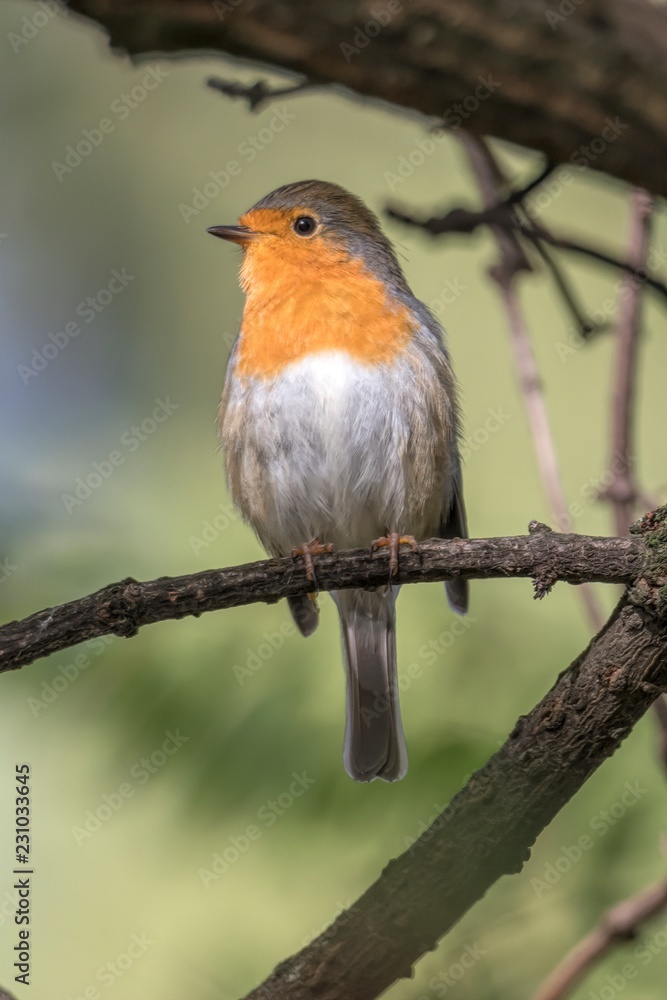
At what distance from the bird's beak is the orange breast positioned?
0.04 m

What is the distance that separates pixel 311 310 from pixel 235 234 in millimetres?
505

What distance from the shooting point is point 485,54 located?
58.2 inches

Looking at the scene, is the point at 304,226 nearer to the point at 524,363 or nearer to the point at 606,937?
the point at 524,363

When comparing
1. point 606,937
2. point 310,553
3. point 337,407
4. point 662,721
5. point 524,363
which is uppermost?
point 337,407

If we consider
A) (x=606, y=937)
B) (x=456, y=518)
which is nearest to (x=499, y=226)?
(x=606, y=937)

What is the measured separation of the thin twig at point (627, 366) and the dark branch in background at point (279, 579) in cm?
68

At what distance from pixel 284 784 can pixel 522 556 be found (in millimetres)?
936

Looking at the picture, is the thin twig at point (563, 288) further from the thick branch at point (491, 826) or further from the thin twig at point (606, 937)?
the thin twig at point (606, 937)

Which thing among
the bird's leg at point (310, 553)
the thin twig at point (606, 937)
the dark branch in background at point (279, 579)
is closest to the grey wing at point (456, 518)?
the bird's leg at point (310, 553)

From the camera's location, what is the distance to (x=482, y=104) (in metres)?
1.55

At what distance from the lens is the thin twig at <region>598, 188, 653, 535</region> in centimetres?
289

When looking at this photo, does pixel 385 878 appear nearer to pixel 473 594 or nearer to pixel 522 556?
pixel 522 556

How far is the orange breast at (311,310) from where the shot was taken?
3.64 meters

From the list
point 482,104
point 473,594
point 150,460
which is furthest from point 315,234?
point 482,104
